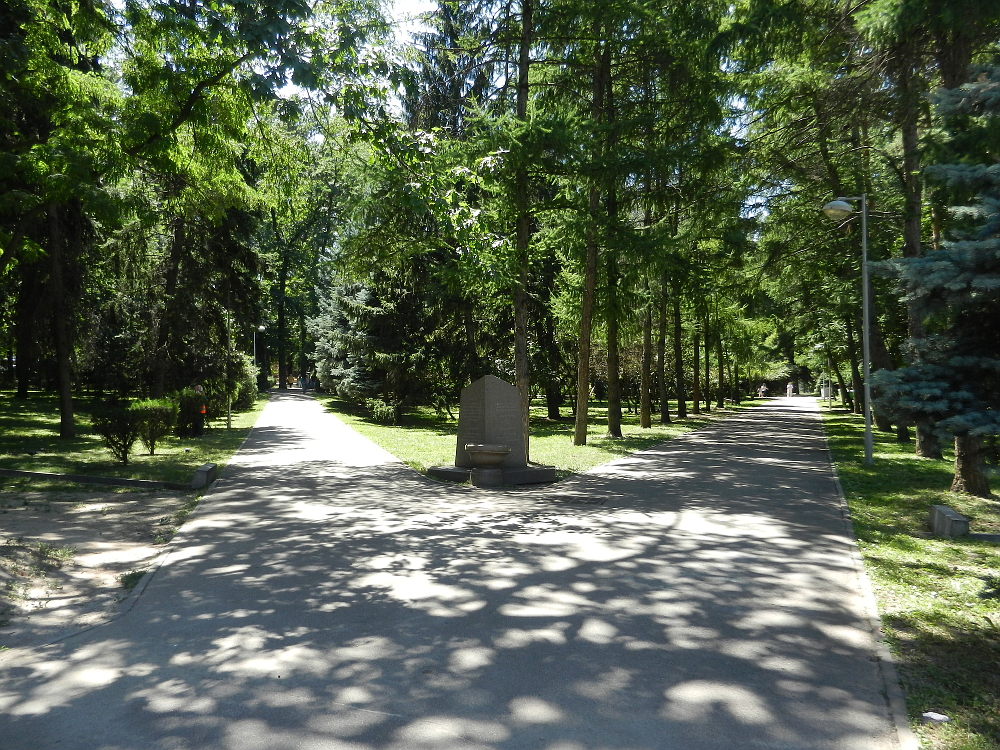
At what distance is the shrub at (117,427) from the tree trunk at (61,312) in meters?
6.12

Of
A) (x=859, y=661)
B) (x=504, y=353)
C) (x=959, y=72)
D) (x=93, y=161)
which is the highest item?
(x=959, y=72)

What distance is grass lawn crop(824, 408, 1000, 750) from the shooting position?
13.4ft

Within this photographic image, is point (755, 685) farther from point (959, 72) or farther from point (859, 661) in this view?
point (959, 72)

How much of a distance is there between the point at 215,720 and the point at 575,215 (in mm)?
14036

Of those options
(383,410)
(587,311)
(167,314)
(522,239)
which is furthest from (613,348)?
(167,314)

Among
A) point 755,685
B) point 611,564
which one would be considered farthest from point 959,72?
point 755,685

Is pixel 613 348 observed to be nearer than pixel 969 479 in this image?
No

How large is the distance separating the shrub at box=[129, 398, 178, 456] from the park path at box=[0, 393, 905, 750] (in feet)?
23.5

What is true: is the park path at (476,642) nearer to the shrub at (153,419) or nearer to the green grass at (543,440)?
the green grass at (543,440)

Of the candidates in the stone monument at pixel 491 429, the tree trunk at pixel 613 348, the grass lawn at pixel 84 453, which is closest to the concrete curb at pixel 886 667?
the stone monument at pixel 491 429

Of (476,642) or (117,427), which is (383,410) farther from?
(476,642)

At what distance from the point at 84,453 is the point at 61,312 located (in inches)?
197

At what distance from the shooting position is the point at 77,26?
11.7m

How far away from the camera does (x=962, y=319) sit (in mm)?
5234
